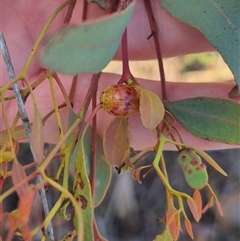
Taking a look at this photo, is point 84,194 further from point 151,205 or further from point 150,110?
point 151,205

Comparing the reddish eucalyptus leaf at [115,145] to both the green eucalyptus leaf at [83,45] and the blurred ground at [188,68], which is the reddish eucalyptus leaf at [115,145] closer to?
the green eucalyptus leaf at [83,45]

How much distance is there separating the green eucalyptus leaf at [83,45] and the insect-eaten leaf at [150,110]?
Result: 3.1 inches

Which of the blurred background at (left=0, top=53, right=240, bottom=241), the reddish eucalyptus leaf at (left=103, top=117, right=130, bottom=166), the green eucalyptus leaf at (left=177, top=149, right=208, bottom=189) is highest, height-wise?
the reddish eucalyptus leaf at (left=103, top=117, right=130, bottom=166)

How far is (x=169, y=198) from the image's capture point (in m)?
0.41

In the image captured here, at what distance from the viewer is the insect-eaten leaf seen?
0.39m

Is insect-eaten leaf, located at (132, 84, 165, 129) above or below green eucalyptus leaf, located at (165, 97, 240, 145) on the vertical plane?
above

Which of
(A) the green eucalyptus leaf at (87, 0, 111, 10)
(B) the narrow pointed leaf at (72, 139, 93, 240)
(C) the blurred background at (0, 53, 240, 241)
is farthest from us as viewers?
(C) the blurred background at (0, 53, 240, 241)

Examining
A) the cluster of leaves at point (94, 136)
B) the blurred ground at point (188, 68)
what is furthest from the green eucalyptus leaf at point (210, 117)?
the blurred ground at point (188, 68)

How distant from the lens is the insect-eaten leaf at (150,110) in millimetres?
395

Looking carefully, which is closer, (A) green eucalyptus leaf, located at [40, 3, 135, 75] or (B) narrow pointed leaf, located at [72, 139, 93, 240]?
(A) green eucalyptus leaf, located at [40, 3, 135, 75]

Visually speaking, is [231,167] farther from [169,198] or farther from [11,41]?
[169,198]

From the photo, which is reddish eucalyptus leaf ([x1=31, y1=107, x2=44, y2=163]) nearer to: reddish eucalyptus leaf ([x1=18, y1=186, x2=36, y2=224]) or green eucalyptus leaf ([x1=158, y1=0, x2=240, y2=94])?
reddish eucalyptus leaf ([x1=18, y1=186, x2=36, y2=224])

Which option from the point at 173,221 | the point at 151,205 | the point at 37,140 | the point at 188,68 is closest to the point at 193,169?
the point at 173,221

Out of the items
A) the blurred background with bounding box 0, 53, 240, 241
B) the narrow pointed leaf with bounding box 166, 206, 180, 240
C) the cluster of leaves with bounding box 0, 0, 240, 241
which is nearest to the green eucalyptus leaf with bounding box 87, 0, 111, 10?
the cluster of leaves with bounding box 0, 0, 240, 241
